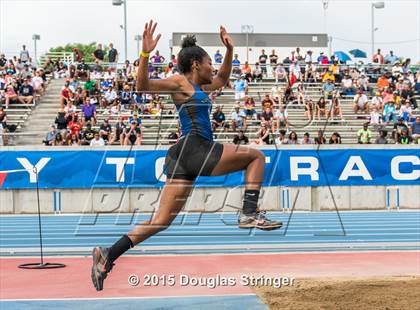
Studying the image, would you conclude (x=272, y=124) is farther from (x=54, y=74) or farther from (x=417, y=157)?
(x=54, y=74)

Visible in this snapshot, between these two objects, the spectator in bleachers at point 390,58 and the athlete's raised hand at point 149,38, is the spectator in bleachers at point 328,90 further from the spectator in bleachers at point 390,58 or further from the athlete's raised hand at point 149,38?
the athlete's raised hand at point 149,38

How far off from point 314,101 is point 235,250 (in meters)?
11.2

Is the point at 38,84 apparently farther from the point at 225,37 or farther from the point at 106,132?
the point at 225,37

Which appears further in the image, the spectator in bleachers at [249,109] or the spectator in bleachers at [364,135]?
the spectator in bleachers at [364,135]

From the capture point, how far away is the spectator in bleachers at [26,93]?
82.0 ft

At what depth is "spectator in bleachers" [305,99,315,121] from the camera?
71.4 ft

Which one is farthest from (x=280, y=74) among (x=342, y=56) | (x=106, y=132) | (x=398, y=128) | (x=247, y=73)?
(x=106, y=132)

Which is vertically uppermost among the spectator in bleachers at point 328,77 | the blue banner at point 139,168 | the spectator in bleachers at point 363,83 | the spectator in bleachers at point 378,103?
the spectator in bleachers at point 328,77

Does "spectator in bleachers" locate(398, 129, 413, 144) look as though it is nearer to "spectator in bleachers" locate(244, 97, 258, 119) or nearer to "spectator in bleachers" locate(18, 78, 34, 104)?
"spectator in bleachers" locate(244, 97, 258, 119)

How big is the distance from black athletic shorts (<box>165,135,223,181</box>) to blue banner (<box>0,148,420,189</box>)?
540 inches

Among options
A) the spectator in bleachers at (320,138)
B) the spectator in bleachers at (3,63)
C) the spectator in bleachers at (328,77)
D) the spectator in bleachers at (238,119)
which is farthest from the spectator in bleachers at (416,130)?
the spectator in bleachers at (3,63)

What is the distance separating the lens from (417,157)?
20.4 meters

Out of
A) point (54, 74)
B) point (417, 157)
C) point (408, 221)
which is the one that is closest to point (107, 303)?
point (408, 221)

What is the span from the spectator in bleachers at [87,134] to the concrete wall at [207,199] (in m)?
1.53
